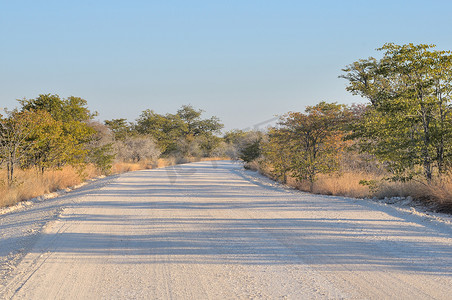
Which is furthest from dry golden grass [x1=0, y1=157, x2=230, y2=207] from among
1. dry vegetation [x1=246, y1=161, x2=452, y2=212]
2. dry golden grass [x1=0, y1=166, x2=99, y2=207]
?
dry vegetation [x1=246, y1=161, x2=452, y2=212]

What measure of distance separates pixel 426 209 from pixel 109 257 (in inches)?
302

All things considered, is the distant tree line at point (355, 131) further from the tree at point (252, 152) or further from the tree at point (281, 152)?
the tree at point (252, 152)

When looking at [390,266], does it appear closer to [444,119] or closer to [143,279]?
[143,279]

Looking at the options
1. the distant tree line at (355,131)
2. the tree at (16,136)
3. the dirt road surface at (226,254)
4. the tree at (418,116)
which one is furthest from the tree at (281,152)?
the tree at (16,136)

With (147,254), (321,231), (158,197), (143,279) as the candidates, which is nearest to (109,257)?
(147,254)

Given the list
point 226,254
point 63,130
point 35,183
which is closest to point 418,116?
point 226,254

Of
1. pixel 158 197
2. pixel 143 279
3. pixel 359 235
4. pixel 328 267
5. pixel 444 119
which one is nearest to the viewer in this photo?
pixel 143 279

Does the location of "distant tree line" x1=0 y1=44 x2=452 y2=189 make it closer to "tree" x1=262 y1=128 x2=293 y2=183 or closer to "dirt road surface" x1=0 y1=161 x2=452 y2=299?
"tree" x1=262 y1=128 x2=293 y2=183

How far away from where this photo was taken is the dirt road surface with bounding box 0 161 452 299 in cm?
391

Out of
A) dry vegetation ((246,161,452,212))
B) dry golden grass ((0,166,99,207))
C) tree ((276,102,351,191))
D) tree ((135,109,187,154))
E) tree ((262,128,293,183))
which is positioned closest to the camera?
dry vegetation ((246,161,452,212))

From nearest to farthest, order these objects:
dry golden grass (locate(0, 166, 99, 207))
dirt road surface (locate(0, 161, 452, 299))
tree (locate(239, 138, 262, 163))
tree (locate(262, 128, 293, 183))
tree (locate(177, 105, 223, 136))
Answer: dirt road surface (locate(0, 161, 452, 299)) → dry golden grass (locate(0, 166, 99, 207)) → tree (locate(262, 128, 293, 183)) → tree (locate(239, 138, 262, 163)) → tree (locate(177, 105, 223, 136))

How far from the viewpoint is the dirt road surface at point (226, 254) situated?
12.8 feet

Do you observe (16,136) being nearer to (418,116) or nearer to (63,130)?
(63,130)

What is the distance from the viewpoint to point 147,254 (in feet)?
17.1
